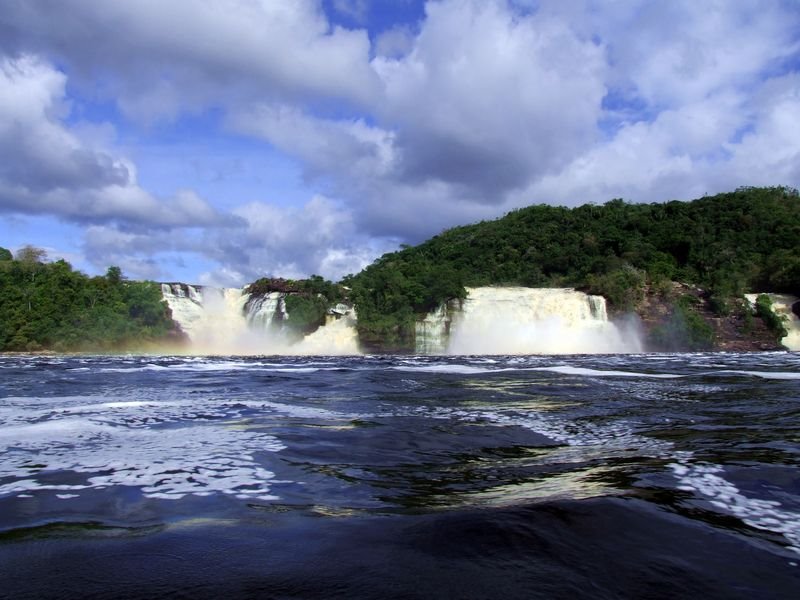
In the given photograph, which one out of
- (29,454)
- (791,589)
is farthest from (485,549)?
(29,454)

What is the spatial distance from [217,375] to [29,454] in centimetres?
1242

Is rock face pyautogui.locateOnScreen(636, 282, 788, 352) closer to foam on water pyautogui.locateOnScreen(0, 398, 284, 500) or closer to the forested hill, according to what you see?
the forested hill

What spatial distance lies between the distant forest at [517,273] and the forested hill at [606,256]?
0.41 ft

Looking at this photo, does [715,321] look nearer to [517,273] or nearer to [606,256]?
[606,256]

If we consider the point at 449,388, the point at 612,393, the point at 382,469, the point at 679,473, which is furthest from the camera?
the point at 449,388

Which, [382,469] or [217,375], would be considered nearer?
[382,469]

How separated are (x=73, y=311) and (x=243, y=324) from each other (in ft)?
47.7

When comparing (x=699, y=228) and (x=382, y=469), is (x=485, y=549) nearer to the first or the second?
(x=382, y=469)

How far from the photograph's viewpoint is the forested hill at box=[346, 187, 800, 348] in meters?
45.6

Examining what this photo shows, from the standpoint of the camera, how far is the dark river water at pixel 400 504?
295 centimetres

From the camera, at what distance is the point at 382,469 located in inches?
217

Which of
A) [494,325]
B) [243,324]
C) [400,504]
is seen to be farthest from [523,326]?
[400,504]

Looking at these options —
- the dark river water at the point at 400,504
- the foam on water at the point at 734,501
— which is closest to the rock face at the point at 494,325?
the dark river water at the point at 400,504

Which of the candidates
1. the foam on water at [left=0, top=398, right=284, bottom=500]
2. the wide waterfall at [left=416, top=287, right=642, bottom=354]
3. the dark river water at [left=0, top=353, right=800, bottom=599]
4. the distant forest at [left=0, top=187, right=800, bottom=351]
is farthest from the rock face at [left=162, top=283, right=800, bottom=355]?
the foam on water at [left=0, top=398, right=284, bottom=500]
